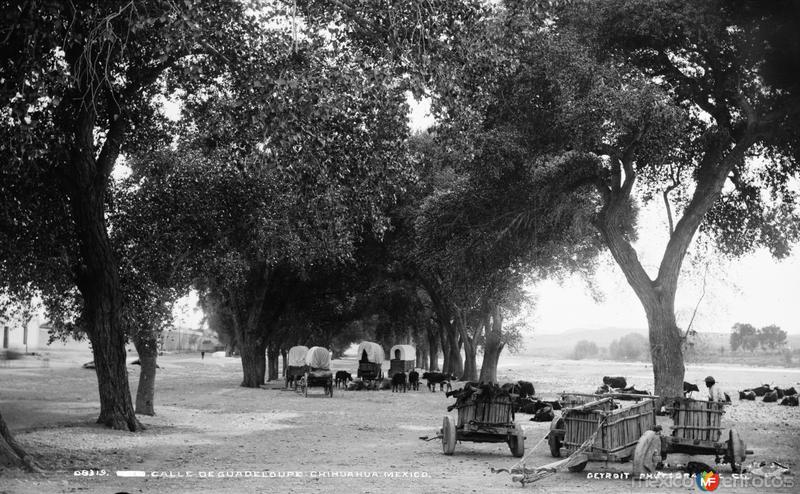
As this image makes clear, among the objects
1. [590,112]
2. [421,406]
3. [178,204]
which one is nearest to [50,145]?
[178,204]

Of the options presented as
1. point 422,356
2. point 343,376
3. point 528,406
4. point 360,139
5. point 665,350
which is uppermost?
point 360,139

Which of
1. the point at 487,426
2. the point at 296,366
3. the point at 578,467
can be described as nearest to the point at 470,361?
the point at 296,366

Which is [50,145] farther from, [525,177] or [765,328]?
[765,328]

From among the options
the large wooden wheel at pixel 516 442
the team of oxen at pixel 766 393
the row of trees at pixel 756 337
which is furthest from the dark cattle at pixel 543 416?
the row of trees at pixel 756 337

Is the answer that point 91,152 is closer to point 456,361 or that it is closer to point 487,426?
point 487,426

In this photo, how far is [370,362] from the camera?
1764 inches

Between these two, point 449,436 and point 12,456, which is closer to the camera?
point 12,456

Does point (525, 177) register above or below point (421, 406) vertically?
above

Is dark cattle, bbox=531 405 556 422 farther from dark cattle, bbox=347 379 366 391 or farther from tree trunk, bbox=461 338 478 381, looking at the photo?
tree trunk, bbox=461 338 478 381

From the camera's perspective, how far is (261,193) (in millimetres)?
19141

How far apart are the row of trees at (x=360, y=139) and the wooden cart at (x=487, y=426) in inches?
149

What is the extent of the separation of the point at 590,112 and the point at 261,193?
856 cm

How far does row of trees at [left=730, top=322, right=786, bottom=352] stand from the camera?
152m

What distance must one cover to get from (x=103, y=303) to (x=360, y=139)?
302 inches
